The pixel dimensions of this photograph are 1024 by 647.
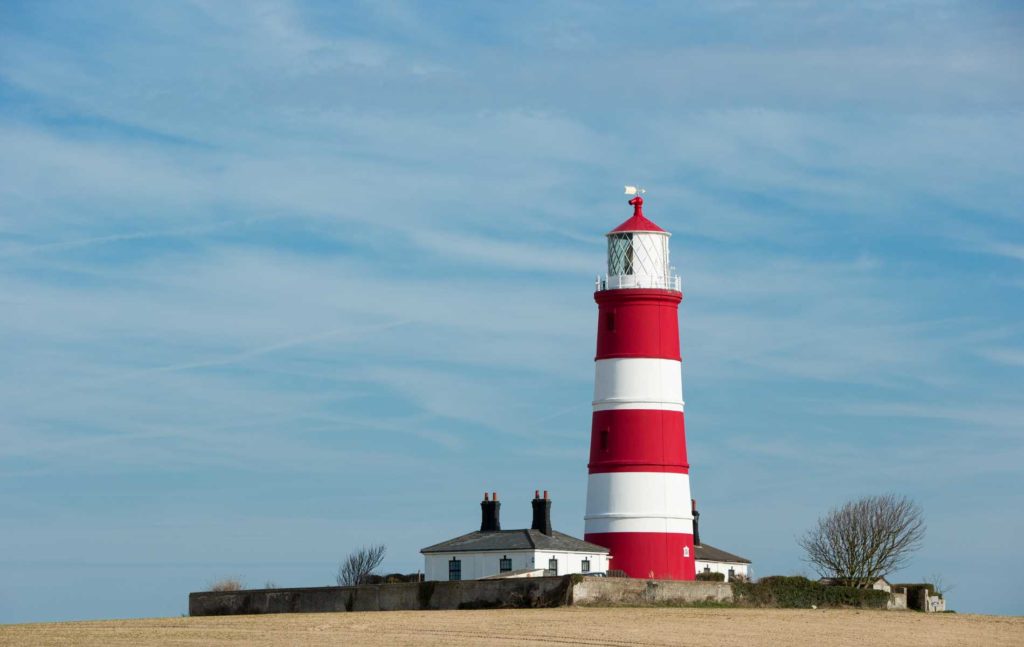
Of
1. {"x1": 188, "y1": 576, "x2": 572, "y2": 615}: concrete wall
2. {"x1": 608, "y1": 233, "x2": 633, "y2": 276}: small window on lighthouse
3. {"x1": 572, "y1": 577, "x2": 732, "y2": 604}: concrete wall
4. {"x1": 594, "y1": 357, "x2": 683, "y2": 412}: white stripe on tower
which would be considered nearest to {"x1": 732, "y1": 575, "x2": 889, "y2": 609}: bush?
{"x1": 572, "y1": 577, "x2": 732, "y2": 604}: concrete wall

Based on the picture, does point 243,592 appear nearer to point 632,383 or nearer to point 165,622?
point 165,622

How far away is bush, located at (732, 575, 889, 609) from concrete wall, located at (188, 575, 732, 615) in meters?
1.14

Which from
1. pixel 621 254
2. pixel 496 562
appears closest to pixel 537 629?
pixel 496 562

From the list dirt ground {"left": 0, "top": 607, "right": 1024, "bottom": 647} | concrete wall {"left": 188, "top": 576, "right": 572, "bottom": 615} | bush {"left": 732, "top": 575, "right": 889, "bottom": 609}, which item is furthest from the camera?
bush {"left": 732, "top": 575, "right": 889, "bottom": 609}

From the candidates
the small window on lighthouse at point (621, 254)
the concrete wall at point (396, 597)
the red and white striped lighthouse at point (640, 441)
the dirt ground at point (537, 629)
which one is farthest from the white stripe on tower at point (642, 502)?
the small window on lighthouse at point (621, 254)

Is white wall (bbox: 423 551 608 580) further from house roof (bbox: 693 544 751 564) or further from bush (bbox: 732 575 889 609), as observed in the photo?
house roof (bbox: 693 544 751 564)

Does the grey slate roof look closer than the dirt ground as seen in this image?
No

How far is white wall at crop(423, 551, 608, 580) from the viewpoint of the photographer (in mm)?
51906

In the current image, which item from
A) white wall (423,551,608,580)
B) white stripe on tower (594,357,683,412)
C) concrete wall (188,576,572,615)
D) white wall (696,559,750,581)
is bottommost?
concrete wall (188,576,572,615)

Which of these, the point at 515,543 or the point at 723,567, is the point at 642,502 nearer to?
the point at 515,543

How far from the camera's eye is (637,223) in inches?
2119

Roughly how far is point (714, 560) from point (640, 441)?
19.2 meters

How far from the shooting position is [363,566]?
6838cm

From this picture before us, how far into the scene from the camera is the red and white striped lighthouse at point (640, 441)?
51.4 m
